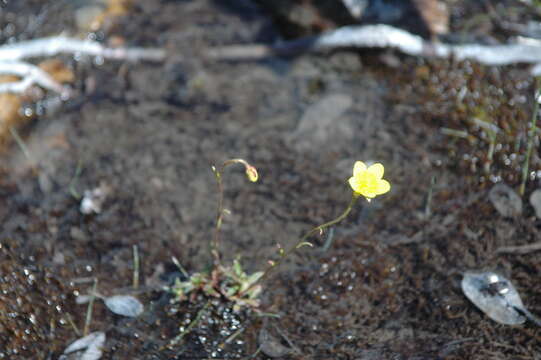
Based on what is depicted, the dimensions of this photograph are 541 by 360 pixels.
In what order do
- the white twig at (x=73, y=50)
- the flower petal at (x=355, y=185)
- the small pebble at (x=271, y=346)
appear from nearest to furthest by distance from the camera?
the flower petal at (x=355, y=185) → the small pebble at (x=271, y=346) → the white twig at (x=73, y=50)

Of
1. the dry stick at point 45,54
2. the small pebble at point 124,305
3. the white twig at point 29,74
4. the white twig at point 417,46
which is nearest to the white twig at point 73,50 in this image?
the dry stick at point 45,54

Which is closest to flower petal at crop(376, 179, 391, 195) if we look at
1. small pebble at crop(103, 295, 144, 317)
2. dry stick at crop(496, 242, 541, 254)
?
dry stick at crop(496, 242, 541, 254)

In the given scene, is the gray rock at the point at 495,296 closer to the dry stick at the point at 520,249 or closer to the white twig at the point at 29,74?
the dry stick at the point at 520,249

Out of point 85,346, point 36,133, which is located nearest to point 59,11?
point 36,133

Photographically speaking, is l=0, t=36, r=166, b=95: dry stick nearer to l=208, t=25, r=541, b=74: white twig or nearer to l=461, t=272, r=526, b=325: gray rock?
l=208, t=25, r=541, b=74: white twig

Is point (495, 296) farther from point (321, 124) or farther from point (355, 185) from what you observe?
point (321, 124)

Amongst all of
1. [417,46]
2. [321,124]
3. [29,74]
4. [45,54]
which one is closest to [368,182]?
[321,124]
